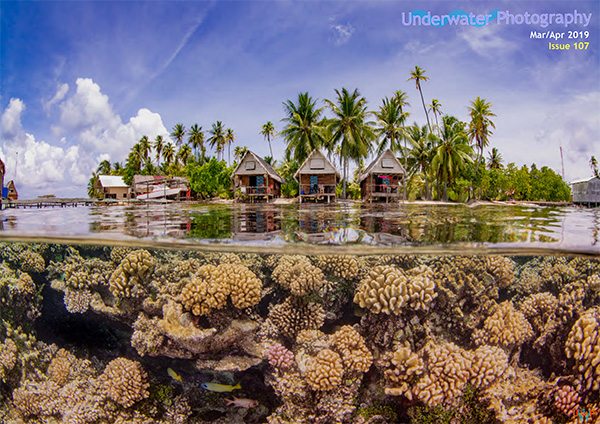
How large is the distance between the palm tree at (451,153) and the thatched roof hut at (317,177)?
41.3 feet

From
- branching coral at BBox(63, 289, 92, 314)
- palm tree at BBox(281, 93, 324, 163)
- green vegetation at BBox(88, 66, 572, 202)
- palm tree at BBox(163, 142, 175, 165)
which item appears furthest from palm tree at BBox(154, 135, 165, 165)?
branching coral at BBox(63, 289, 92, 314)

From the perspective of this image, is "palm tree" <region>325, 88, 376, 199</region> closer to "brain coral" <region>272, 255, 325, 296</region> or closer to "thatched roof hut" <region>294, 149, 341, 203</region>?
"thatched roof hut" <region>294, 149, 341, 203</region>

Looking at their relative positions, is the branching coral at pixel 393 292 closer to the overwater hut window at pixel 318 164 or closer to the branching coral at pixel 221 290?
the branching coral at pixel 221 290

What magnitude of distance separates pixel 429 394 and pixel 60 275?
5955 millimetres

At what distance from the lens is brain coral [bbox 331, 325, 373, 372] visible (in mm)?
3789

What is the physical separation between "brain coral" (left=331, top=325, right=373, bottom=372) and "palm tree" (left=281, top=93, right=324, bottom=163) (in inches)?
1151

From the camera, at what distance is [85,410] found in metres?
4.52

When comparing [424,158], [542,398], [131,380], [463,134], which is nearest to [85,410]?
[131,380]

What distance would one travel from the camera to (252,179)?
2786 cm

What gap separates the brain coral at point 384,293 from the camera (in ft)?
12.6

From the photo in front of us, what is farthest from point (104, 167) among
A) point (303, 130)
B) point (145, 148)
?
point (303, 130)

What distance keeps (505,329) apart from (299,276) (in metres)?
2.76

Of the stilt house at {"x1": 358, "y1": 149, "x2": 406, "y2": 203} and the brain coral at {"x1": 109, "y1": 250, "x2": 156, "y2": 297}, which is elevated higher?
the stilt house at {"x1": 358, "y1": 149, "x2": 406, "y2": 203}

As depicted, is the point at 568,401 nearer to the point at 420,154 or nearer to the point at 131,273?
the point at 131,273
